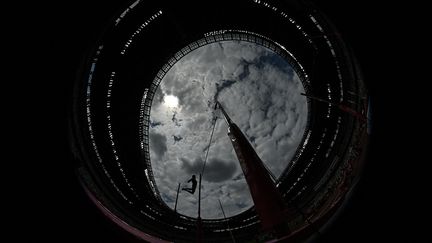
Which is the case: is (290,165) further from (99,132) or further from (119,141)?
(99,132)

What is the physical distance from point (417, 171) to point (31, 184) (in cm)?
794

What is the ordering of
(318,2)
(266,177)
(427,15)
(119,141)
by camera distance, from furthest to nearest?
(119,141) → (266,177) → (318,2) → (427,15)

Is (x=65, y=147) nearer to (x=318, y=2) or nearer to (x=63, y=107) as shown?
(x=63, y=107)

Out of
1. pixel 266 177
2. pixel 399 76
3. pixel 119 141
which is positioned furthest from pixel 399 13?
pixel 119 141

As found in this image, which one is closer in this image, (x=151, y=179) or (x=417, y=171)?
(x=417, y=171)

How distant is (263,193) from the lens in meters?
12.0

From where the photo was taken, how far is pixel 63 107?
4543mm

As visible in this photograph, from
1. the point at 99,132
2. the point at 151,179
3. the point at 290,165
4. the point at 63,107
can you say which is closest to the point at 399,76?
the point at 63,107

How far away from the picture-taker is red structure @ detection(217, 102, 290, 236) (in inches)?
433

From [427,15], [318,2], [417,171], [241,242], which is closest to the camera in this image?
[427,15]

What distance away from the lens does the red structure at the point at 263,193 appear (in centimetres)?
1100

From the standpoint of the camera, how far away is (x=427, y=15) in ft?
14.4

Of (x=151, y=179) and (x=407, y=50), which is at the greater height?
(x=151, y=179)

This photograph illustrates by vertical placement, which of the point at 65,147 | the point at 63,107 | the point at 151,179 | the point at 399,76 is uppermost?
the point at 151,179
